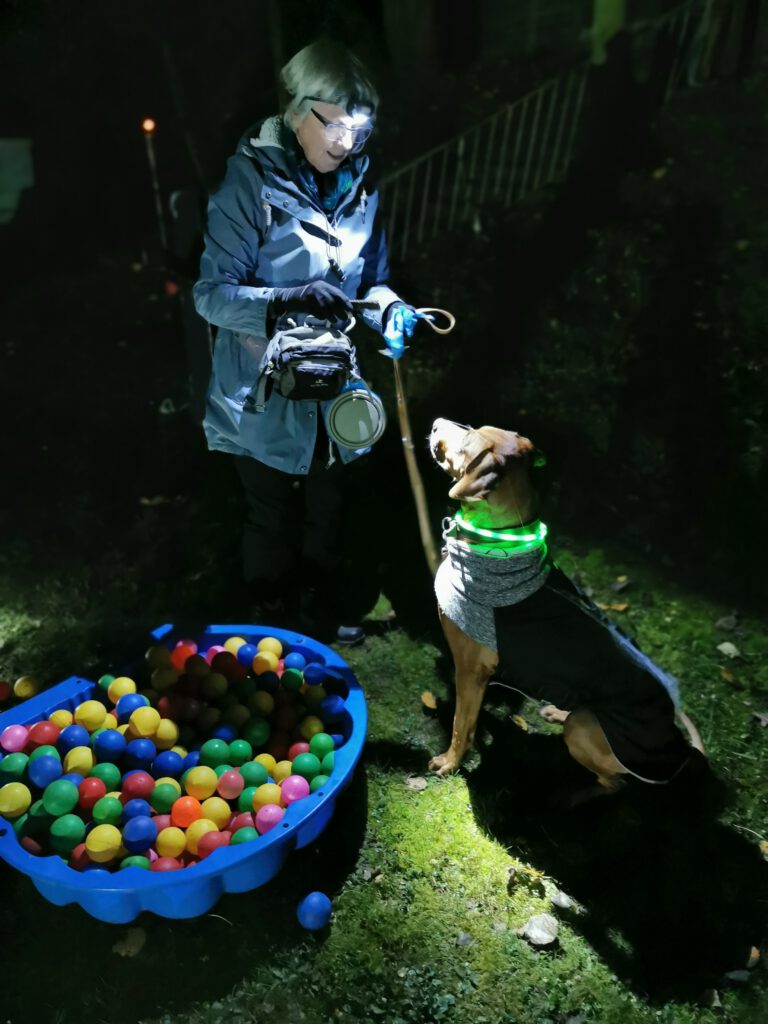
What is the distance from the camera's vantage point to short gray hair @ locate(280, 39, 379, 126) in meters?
3.11

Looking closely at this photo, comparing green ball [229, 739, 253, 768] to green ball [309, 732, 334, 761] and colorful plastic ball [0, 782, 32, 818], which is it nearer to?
green ball [309, 732, 334, 761]

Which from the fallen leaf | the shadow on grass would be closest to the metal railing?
the shadow on grass

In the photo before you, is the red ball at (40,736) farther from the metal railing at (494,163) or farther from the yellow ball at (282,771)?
the metal railing at (494,163)

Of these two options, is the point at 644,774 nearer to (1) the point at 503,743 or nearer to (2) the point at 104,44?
(1) the point at 503,743

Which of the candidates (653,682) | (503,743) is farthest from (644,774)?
(503,743)

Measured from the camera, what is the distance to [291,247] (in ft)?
11.2

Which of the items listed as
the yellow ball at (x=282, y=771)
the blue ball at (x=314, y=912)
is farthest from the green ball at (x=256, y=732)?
the blue ball at (x=314, y=912)

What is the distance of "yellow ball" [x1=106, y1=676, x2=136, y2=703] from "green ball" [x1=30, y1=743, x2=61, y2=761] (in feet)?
1.25

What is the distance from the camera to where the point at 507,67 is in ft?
19.3

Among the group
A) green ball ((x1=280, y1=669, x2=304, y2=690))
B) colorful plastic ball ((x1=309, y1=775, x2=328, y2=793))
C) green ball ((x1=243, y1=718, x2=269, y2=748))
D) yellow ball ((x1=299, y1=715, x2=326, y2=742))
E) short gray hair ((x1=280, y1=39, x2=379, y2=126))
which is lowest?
green ball ((x1=243, y1=718, x2=269, y2=748))

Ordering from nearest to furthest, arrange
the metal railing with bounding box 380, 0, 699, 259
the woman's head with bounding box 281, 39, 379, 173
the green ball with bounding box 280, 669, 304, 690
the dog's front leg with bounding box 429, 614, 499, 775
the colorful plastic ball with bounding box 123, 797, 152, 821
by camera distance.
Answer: the woman's head with bounding box 281, 39, 379, 173
the colorful plastic ball with bounding box 123, 797, 152, 821
the dog's front leg with bounding box 429, 614, 499, 775
the green ball with bounding box 280, 669, 304, 690
the metal railing with bounding box 380, 0, 699, 259

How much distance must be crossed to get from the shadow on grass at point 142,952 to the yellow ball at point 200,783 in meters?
0.43

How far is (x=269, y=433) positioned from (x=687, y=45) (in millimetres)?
4653

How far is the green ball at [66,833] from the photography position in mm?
3104
